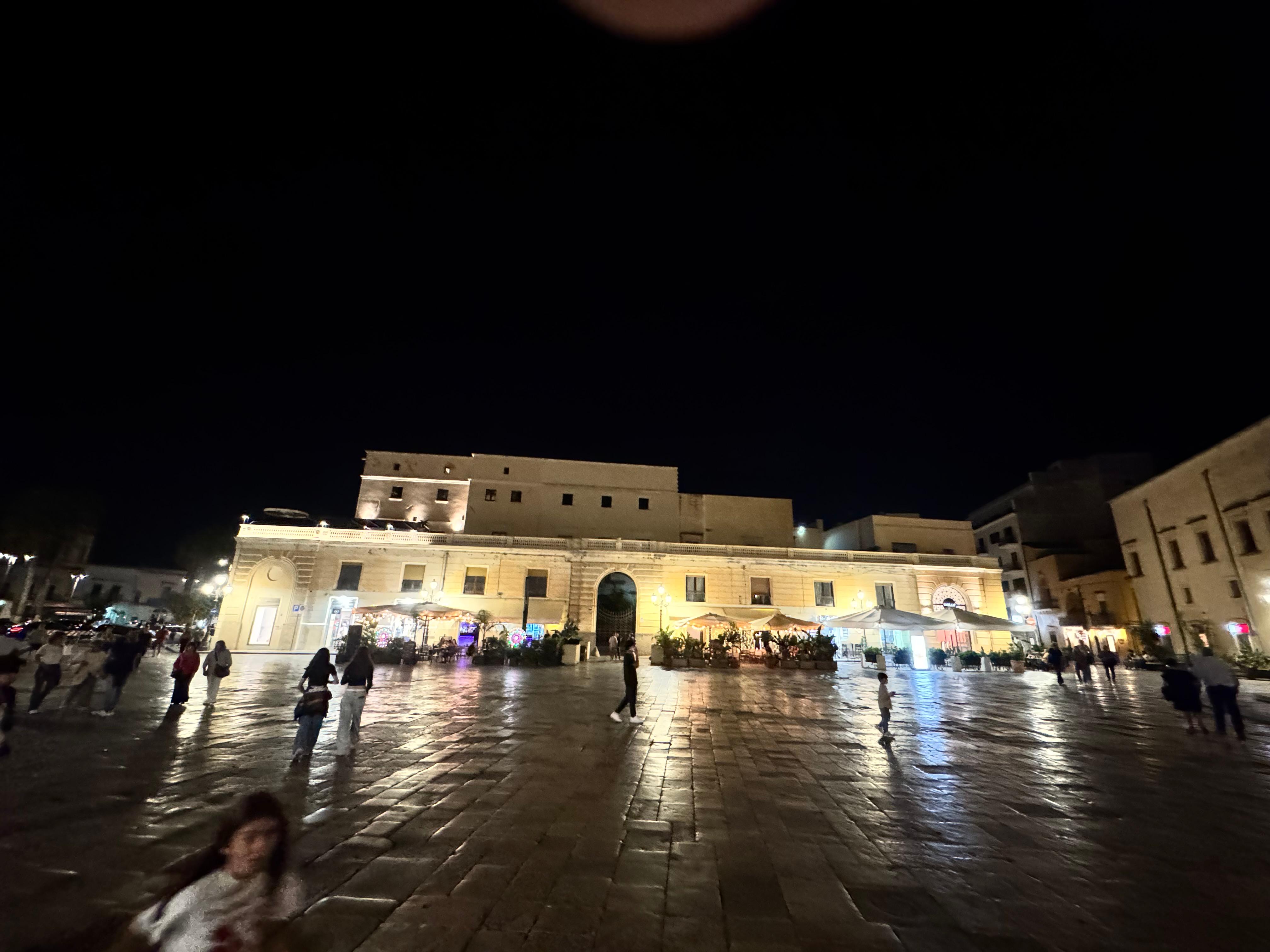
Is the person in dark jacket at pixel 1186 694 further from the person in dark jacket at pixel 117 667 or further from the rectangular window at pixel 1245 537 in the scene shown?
the rectangular window at pixel 1245 537

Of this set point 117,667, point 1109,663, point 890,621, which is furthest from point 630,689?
point 1109,663

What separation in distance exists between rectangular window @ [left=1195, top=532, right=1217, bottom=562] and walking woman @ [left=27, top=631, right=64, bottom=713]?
39639 millimetres

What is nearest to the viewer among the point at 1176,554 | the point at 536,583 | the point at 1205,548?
the point at 1205,548

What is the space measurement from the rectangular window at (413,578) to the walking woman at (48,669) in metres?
19.2

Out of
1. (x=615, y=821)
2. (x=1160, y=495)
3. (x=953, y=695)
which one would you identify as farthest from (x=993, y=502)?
(x=615, y=821)

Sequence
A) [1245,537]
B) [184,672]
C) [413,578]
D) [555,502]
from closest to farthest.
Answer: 1. [184,672]
2. [1245,537]
3. [413,578]
4. [555,502]

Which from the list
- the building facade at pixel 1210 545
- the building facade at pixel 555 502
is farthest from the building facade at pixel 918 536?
the building facade at pixel 1210 545

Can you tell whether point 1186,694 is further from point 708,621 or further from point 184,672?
point 708,621

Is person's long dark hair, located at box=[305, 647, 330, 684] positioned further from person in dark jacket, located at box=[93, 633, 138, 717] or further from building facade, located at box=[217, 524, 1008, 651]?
building facade, located at box=[217, 524, 1008, 651]

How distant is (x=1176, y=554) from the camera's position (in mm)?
27828

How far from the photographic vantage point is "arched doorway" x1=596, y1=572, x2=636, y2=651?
3064 centimetres

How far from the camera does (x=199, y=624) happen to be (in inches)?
1889

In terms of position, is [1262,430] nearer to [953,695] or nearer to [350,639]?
[953,695]

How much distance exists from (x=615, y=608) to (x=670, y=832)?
32704 millimetres
